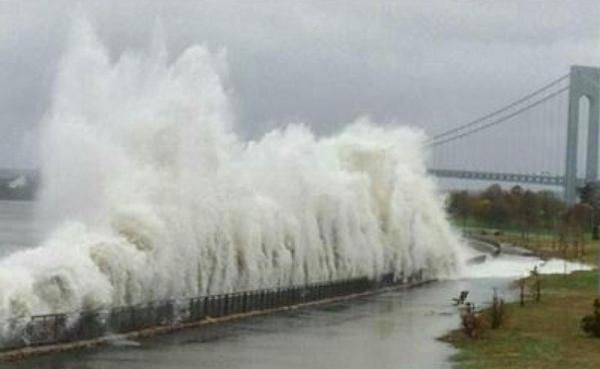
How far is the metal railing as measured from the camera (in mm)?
32125

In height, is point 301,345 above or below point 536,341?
below

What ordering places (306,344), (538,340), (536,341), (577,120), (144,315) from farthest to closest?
(577,120)
(538,340)
(536,341)
(144,315)
(306,344)

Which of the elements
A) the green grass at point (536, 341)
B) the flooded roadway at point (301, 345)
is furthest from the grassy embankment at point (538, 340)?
the flooded roadway at point (301, 345)

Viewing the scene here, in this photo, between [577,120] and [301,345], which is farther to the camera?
[577,120]

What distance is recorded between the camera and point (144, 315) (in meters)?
38.2

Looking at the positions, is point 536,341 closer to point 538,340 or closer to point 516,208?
point 538,340

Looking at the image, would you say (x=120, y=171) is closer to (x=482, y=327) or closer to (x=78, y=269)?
(x=78, y=269)

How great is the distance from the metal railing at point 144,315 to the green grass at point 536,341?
8.91 m

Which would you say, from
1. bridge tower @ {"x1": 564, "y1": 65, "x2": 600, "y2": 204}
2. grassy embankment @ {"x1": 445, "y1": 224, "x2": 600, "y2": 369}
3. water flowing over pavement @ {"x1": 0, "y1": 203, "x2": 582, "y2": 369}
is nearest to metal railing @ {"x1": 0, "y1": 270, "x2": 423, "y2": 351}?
water flowing over pavement @ {"x1": 0, "y1": 203, "x2": 582, "y2": 369}

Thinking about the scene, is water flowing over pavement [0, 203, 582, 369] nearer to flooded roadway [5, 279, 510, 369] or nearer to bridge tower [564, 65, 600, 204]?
flooded roadway [5, 279, 510, 369]

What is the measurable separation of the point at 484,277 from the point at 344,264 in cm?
1864

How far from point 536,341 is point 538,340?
37 centimetres

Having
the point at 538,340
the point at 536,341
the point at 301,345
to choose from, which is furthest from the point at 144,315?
the point at 538,340

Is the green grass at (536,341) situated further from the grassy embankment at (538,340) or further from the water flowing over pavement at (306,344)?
the water flowing over pavement at (306,344)
